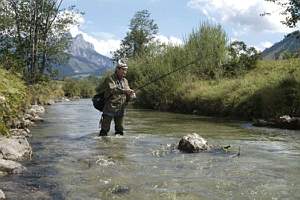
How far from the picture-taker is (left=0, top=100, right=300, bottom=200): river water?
28.5ft

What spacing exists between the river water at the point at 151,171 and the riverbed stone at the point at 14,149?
310 mm

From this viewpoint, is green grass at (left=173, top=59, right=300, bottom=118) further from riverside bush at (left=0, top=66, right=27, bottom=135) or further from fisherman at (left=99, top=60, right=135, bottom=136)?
riverside bush at (left=0, top=66, right=27, bottom=135)

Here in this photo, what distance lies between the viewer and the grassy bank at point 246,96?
2631cm

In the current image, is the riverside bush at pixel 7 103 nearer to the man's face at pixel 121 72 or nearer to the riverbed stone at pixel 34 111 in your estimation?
the man's face at pixel 121 72

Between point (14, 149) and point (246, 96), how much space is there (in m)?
19.8

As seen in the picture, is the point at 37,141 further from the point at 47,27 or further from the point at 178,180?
the point at 47,27

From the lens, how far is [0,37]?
133ft

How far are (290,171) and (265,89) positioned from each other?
18.5m

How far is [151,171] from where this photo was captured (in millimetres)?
10680

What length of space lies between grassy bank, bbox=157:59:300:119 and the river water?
9.82 metres

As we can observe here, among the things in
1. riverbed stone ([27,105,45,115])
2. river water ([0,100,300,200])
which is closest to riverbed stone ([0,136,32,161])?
river water ([0,100,300,200])

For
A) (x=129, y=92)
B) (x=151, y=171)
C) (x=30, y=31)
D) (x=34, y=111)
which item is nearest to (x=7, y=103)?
(x=129, y=92)

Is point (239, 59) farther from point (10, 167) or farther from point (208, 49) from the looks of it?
point (10, 167)

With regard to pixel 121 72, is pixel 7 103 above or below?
below
